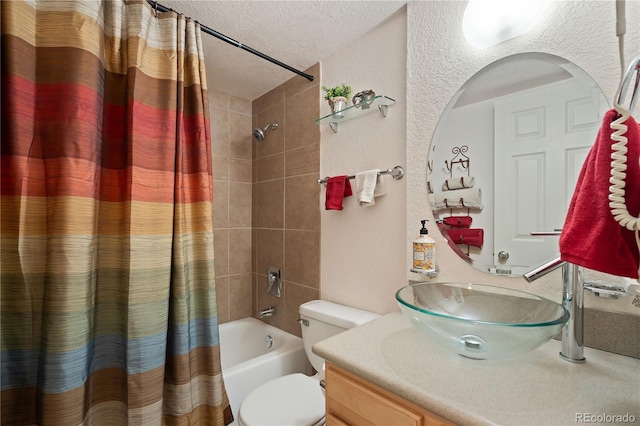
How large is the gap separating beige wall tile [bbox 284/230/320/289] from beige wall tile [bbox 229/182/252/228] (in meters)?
0.49

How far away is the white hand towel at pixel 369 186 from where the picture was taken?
133 cm

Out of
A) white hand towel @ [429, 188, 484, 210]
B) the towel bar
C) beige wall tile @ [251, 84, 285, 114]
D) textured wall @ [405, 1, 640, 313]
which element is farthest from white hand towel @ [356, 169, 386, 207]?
beige wall tile @ [251, 84, 285, 114]

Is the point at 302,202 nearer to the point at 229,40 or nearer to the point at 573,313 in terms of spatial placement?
the point at 229,40

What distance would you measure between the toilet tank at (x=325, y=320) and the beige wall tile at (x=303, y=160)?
81cm

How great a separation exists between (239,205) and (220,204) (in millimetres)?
156

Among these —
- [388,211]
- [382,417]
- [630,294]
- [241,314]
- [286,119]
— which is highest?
[286,119]

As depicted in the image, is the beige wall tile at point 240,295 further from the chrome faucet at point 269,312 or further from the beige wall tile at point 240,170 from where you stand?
the beige wall tile at point 240,170

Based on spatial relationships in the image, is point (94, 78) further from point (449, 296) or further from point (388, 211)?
point (449, 296)

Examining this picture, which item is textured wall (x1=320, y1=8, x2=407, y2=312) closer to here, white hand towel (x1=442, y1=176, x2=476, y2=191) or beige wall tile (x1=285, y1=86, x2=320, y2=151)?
beige wall tile (x1=285, y1=86, x2=320, y2=151)

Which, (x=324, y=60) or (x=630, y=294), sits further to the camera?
(x=324, y=60)

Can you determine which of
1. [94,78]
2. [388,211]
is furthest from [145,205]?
[388,211]

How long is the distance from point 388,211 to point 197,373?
1125 millimetres

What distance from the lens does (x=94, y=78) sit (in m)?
0.99

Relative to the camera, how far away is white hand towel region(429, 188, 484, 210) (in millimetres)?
1061
